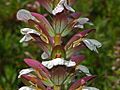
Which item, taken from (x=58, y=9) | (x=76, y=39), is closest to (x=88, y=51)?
(x=76, y=39)

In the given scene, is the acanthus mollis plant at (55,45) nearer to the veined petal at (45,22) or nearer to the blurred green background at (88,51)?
the veined petal at (45,22)

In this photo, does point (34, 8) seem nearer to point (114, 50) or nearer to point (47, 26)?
point (114, 50)

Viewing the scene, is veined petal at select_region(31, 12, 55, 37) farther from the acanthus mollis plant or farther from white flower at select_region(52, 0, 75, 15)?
white flower at select_region(52, 0, 75, 15)

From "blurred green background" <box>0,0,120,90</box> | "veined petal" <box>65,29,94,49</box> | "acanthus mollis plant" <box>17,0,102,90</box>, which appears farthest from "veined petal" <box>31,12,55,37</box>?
"blurred green background" <box>0,0,120,90</box>

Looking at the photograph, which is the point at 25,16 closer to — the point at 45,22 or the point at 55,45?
the point at 45,22

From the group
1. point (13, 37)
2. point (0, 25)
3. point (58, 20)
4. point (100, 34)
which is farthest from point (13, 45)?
point (58, 20)

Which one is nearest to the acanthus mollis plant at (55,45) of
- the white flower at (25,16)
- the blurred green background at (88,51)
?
the white flower at (25,16)
